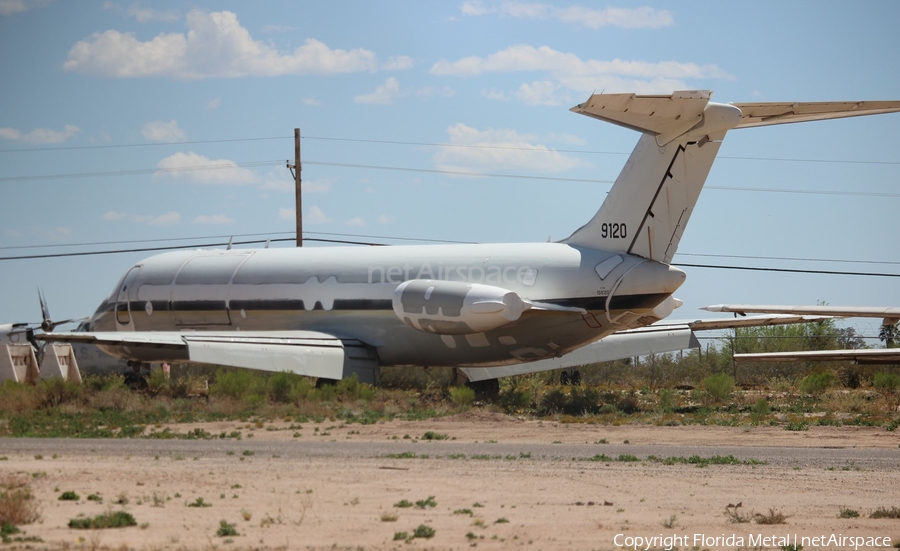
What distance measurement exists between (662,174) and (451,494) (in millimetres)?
11984

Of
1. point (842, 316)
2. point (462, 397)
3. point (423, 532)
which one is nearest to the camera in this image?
point (423, 532)

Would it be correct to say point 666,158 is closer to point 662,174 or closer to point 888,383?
point 662,174

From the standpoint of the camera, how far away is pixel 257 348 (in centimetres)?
2269

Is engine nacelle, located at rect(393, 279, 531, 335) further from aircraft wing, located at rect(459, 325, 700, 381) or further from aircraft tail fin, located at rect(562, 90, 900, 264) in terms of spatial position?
aircraft wing, located at rect(459, 325, 700, 381)

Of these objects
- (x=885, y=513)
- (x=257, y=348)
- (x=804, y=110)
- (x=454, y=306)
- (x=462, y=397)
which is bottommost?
(x=462, y=397)

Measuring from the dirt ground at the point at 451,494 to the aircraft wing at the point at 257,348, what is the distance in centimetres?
600

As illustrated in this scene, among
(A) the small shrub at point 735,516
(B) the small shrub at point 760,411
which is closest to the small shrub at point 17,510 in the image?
(A) the small shrub at point 735,516

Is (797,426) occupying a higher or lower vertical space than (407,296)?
lower

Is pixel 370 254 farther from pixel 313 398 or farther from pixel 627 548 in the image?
pixel 627 548

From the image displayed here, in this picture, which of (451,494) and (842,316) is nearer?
(451,494)

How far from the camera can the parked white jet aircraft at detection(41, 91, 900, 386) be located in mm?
20609

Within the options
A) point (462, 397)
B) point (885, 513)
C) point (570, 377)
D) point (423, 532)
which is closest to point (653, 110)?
point (462, 397)

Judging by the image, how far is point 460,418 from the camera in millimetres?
19859

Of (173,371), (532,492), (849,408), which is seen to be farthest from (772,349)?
(532,492)
